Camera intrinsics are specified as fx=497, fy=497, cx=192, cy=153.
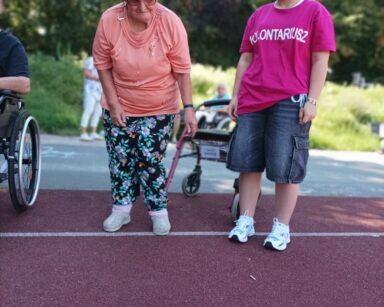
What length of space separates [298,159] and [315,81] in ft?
1.70

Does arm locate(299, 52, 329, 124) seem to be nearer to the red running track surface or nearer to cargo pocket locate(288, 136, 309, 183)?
cargo pocket locate(288, 136, 309, 183)

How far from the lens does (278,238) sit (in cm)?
345

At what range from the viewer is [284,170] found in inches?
130

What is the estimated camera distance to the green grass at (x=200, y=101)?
35.9 feet

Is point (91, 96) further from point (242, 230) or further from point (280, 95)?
point (280, 95)

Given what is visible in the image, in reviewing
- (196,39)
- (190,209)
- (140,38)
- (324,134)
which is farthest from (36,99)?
(196,39)

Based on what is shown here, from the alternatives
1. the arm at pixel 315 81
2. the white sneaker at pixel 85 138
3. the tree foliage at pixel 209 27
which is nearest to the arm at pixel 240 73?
the arm at pixel 315 81

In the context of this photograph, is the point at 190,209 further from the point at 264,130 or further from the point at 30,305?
the point at 30,305

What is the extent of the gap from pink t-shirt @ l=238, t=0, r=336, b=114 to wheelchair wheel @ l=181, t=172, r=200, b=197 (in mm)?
1555

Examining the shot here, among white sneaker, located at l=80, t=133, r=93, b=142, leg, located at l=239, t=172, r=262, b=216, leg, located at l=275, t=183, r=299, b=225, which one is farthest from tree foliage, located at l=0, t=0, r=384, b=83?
leg, located at l=275, t=183, r=299, b=225

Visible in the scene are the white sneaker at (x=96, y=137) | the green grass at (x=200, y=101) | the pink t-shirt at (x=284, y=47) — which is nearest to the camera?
the pink t-shirt at (x=284, y=47)

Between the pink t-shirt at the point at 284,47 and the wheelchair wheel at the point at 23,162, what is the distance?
1.60m

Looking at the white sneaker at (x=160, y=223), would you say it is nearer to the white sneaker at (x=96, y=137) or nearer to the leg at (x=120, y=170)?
the leg at (x=120, y=170)

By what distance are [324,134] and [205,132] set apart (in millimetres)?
8692
